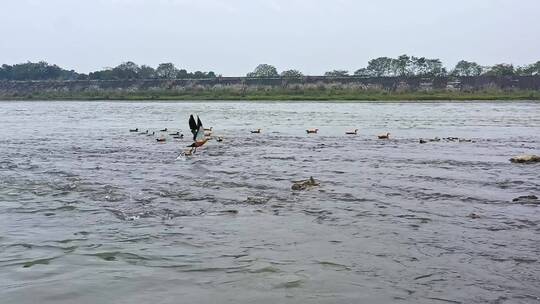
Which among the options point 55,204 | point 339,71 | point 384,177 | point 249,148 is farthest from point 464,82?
point 55,204

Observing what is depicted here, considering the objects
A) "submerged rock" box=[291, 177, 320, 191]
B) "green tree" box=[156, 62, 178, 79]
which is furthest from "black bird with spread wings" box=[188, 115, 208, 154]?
"green tree" box=[156, 62, 178, 79]

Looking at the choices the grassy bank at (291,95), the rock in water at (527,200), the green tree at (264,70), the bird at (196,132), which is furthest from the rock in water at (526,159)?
the green tree at (264,70)

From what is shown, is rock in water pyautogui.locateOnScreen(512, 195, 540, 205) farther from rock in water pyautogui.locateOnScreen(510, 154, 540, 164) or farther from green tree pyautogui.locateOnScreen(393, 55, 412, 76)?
green tree pyautogui.locateOnScreen(393, 55, 412, 76)

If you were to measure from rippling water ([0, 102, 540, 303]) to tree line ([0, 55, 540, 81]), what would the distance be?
8443 cm

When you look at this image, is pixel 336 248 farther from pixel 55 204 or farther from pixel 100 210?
pixel 55 204

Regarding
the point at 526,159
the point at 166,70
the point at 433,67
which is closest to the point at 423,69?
the point at 433,67

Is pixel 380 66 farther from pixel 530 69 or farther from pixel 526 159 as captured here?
pixel 526 159

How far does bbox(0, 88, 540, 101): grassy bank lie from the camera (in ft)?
240

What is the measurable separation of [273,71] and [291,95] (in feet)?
153

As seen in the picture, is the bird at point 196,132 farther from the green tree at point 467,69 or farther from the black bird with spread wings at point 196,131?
the green tree at point 467,69

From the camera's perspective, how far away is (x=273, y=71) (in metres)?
130

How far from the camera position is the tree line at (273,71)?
9830cm

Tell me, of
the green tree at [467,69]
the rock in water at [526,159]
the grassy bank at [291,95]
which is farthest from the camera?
the green tree at [467,69]

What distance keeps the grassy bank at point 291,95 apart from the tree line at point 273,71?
46.1 feet
